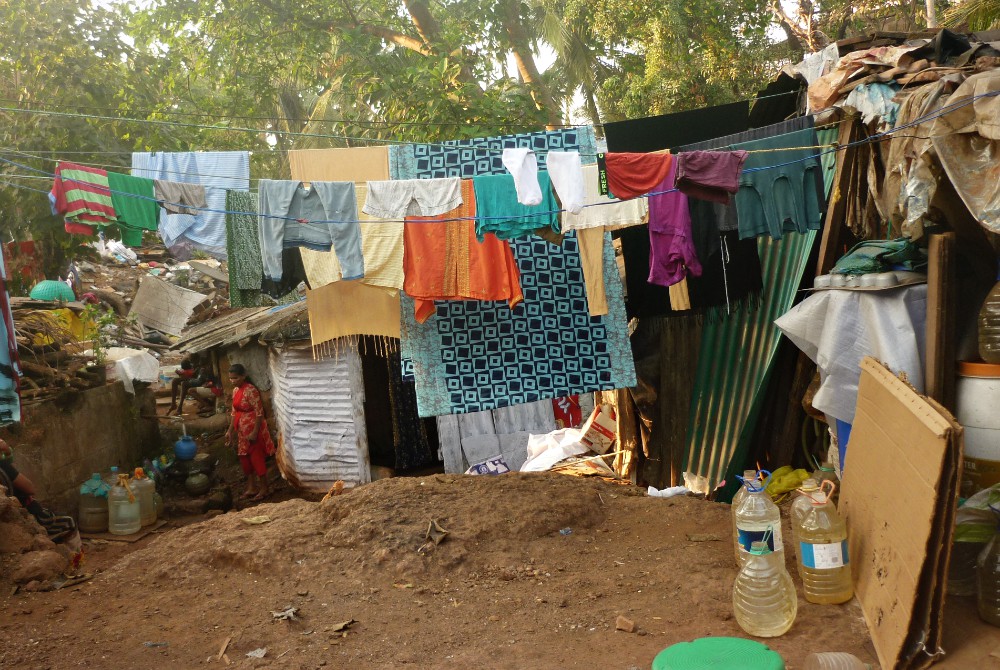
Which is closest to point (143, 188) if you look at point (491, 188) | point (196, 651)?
point (491, 188)

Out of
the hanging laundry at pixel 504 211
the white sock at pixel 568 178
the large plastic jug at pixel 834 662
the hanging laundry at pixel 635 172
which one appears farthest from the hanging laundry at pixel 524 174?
the large plastic jug at pixel 834 662

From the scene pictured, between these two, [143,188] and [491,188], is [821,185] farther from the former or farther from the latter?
[143,188]

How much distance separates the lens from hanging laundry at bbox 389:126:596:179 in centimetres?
749

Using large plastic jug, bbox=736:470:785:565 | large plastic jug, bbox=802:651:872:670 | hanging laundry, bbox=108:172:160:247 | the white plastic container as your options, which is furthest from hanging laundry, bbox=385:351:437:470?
large plastic jug, bbox=802:651:872:670

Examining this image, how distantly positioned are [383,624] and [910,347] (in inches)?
142

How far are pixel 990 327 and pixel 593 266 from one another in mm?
3428

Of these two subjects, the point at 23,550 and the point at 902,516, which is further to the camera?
the point at 23,550

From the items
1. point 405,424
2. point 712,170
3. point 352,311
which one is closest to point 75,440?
point 405,424

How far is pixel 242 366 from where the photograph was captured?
11617mm

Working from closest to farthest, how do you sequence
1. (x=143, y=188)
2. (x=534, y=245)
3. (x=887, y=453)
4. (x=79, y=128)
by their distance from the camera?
(x=887, y=453) < (x=143, y=188) < (x=534, y=245) < (x=79, y=128)

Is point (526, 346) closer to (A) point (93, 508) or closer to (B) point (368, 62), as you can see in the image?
(A) point (93, 508)

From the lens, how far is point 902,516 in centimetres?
389

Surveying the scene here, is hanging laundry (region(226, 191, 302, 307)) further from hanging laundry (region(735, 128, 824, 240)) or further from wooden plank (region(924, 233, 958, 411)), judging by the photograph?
wooden plank (region(924, 233, 958, 411))

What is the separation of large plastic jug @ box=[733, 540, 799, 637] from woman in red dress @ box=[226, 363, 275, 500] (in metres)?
8.51
